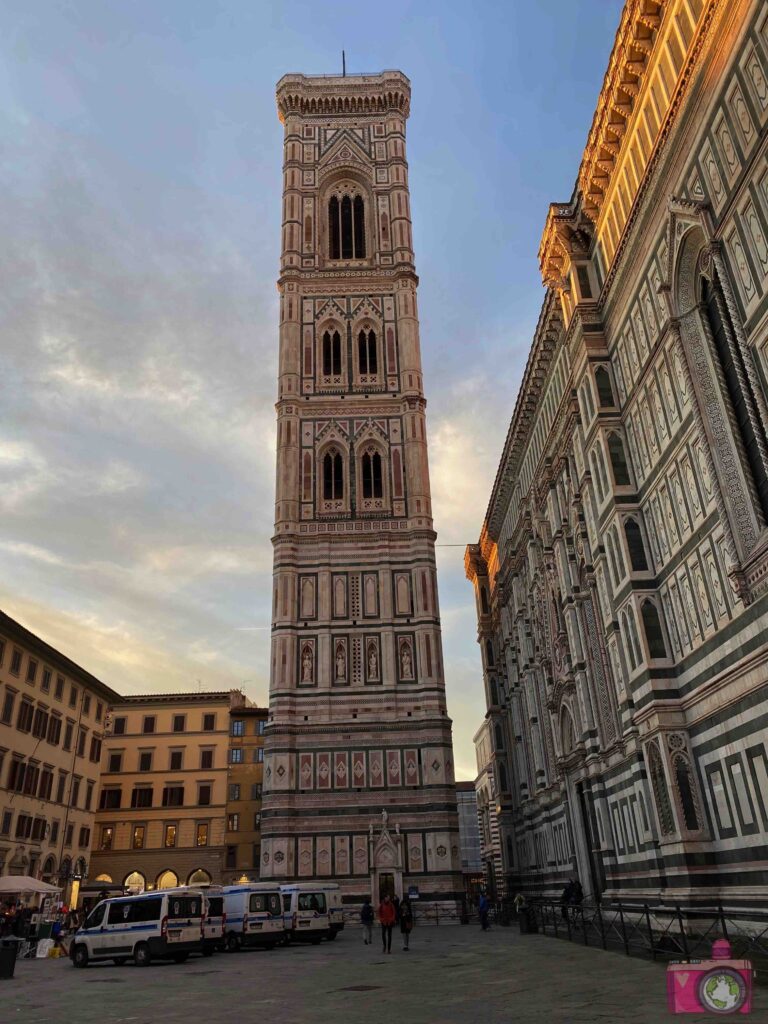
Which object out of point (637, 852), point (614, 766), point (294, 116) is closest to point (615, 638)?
point (614, 766)

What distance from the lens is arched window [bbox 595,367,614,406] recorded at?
24.2 meters

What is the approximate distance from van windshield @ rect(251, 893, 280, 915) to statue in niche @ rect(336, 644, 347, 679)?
1562 centimetres

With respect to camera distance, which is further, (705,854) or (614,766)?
(614,766)

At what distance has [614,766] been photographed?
79.5 ft

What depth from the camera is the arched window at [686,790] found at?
1831cm

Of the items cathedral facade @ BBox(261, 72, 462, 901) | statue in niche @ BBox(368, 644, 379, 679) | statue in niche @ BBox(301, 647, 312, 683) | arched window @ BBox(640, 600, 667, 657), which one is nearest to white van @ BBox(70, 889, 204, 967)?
arched window @ BBox(640, 600, 667, 657)

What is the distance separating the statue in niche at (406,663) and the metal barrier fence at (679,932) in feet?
55.7

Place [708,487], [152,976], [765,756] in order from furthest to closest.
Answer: [708,487] < [152,976] < [765,756]

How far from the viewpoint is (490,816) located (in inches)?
2549

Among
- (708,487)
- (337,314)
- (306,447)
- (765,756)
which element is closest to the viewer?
(765,756)

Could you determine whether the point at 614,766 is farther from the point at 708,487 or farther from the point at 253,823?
the point at 253,823

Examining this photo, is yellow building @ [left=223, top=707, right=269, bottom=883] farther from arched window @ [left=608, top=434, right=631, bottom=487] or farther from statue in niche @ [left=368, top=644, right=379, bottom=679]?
arched window @ [left=608, top=434, right=631, bottom=487]

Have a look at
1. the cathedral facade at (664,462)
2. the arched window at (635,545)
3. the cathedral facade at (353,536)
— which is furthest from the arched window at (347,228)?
the arched window at (635,545)

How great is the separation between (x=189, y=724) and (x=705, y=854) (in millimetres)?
44054
